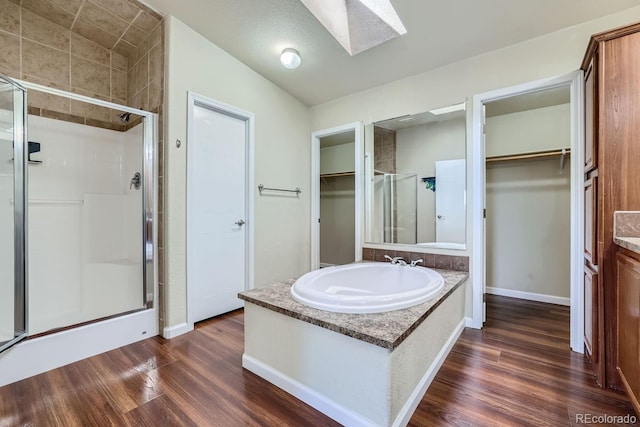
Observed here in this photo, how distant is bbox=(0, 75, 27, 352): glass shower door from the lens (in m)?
1.76

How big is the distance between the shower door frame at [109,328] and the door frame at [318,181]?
177cm

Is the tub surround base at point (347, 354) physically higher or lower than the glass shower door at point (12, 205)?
lower

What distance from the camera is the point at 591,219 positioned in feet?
5.61

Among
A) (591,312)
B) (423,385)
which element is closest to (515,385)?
(423,385)

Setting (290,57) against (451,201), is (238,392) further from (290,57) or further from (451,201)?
(290,57)

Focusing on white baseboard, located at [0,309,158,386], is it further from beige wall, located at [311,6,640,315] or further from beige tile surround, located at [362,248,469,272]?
beige wall, located at [311,6,640,315]

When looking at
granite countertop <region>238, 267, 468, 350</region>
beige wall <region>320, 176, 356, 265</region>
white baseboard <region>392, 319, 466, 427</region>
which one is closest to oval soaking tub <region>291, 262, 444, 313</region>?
granite countertop <region>238, 267, 468, 350</region>

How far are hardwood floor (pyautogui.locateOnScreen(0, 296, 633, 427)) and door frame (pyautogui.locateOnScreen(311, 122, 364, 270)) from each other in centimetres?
147

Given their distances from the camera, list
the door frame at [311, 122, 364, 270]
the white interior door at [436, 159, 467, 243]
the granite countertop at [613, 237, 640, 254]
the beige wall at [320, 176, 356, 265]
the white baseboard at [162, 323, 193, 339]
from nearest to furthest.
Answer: the granite countertop at [613, 237, 640, 254] → the white baseboard at [162, 323, 193, 339] → the white interior door at [436, 159, 467, 243] → the door frame at [311, 122, 364, 270] → the beige wall at [320, 176, 356, 265]

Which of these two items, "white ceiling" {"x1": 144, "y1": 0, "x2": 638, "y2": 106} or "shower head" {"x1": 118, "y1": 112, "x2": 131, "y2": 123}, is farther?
"shower head" {"x1": 118, "y1": 112, "x2": 131, "y2": 123}

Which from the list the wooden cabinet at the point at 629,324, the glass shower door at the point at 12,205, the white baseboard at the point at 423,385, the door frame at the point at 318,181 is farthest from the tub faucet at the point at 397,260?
the glass shower door at the point at 12,205

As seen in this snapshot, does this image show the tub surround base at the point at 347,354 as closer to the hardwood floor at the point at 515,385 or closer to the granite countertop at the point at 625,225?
the hardwood floor at the point at 515,385

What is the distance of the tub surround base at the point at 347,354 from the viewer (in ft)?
3.92

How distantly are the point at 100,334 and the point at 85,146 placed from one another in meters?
1.75
